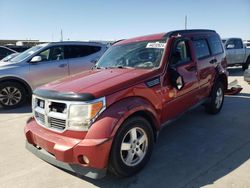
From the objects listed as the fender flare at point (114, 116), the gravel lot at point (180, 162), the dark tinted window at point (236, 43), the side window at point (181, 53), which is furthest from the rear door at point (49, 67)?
the dark tinted window at point (236, 43)

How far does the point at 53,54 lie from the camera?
8.28 metres

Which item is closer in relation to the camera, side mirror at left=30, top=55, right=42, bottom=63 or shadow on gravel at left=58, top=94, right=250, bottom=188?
shadow on gravel at left=58, top=94, right=250, bottom=188

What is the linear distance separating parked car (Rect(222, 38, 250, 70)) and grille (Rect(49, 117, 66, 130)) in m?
11.7

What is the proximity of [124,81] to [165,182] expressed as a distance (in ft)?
4.41

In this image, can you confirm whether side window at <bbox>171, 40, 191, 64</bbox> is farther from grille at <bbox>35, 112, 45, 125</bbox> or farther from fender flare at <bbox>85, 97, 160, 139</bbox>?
grille at <bbox>35, 112, 45, 125</bbox>

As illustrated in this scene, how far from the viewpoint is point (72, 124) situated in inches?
124

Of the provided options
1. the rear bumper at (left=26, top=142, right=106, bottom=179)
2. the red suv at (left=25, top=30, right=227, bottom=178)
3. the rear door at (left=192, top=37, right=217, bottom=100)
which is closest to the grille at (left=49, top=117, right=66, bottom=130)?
the red suv at (left=25, top=30, right=227, bottom=178)

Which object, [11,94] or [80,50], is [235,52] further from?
[11,94]

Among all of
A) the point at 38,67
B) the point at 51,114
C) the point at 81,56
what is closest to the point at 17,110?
the point at 38,67

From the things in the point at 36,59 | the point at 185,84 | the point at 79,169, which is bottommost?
the point at 79,169

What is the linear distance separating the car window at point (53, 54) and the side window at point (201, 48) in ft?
14.9

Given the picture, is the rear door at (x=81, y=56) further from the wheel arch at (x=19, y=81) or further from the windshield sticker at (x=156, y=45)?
the windshield sticker at (x=156, y=45)

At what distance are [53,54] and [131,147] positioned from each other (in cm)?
564

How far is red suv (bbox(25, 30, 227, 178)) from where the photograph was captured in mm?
3078
